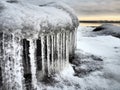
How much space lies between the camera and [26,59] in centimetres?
234

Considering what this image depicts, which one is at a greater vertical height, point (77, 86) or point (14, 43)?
point (14, 43)

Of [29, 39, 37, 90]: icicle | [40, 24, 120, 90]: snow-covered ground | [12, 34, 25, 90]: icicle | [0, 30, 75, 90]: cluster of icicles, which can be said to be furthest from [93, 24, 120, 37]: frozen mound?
[12, 34, 25, 90]: icicle

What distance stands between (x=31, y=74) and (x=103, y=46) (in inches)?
106

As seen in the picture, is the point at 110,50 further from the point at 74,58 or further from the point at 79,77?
the point at 79,77

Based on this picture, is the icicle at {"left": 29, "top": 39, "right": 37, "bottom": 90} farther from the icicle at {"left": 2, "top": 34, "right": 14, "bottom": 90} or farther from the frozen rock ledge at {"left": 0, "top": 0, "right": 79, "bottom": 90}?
the icicle at {"left": 2, "top": 34, "right": 14, "bottom": 90}

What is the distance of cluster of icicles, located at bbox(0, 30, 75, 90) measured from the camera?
7.20ft

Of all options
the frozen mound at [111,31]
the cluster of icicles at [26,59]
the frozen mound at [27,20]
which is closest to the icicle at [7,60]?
the cluster of icicles at [26,59]

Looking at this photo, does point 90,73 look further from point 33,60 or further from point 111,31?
point 111,31

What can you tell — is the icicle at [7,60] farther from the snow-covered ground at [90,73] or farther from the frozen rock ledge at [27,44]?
the snow-covered ground at [90,73]

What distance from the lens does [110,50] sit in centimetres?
443

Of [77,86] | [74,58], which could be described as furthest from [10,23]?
[74,58]

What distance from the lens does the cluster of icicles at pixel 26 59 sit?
7.20 feet

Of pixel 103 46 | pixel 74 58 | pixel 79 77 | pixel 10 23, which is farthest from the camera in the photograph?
pixel 103 46

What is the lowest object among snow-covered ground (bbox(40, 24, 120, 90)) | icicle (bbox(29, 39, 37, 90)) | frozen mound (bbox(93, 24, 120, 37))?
frozen mound (bbox(93, 24, 120, 37))
